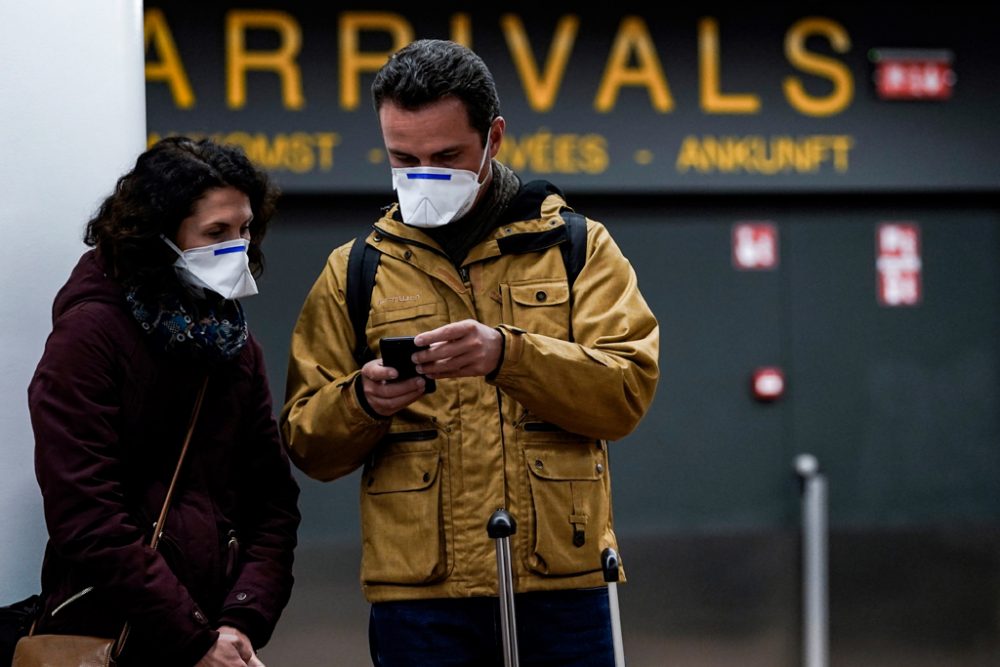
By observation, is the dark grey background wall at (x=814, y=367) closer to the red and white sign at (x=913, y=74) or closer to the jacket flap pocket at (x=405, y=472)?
the red and white sign at (x=913, y=74)

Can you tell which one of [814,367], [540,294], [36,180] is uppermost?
[36,180]

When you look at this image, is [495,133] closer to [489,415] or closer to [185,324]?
[489,415]

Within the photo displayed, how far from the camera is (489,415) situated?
250cm

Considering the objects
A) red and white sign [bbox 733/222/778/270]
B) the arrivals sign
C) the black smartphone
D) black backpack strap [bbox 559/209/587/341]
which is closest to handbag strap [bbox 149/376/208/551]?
the black smartphone

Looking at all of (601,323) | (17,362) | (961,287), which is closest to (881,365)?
(961,287)

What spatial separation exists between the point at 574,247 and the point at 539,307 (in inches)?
5.8

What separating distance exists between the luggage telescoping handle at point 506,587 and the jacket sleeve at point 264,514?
1.56 feet

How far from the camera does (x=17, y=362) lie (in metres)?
2.71

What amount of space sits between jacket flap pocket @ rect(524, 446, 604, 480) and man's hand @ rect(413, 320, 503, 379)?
0.73ft

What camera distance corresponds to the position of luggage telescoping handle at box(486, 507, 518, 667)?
2330 millimetres

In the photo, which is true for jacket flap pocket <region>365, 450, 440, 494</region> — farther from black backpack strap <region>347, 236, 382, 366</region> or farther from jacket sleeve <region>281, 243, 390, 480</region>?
black backpack strap <region>347, 236, 382, 366</region>

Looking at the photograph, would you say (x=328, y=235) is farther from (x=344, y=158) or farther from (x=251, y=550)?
(x=251, y=550)

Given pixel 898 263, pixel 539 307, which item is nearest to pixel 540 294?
pixel 539 307

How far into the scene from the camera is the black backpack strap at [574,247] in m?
2.59
